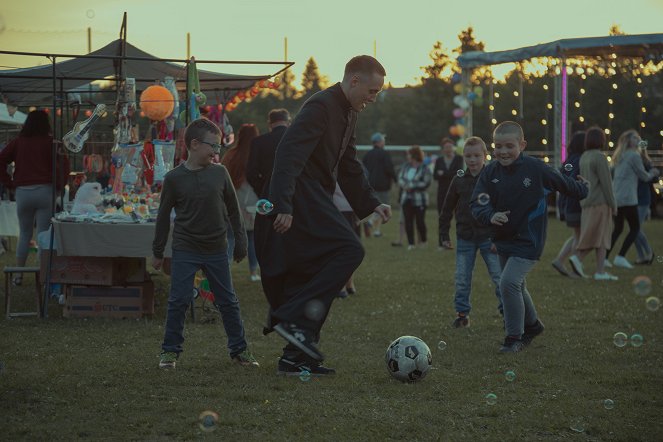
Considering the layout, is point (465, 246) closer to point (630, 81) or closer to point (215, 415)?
point (215, 415)

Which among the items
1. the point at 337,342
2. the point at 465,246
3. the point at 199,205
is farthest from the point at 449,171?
the point at 199,205

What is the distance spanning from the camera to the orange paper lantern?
9.07 meters

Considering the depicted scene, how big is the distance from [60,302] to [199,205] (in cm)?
373

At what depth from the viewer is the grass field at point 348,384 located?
4863 mm

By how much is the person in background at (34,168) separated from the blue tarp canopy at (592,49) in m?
13.7

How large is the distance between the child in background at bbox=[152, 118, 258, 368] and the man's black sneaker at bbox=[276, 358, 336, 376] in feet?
1.36

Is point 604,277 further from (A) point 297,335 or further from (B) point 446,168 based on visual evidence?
(A) point 297,335

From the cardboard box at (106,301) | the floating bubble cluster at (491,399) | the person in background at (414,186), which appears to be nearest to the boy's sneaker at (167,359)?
the floating bubble cluster at (491,399)

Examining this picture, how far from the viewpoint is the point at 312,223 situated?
5.90 m

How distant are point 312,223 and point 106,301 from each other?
3745 mm

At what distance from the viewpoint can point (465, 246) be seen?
8.58 metres

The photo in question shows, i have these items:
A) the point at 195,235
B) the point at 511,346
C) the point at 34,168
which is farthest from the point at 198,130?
the point at 34,168

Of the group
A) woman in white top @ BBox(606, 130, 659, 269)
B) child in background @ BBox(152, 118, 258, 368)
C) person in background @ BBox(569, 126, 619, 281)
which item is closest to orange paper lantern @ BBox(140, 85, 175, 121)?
child in background @ BBox(152, 118, 258, 368)

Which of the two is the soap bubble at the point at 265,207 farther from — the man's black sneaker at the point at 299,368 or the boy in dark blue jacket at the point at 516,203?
the boy in dark blue jacket at the point at 516,203
